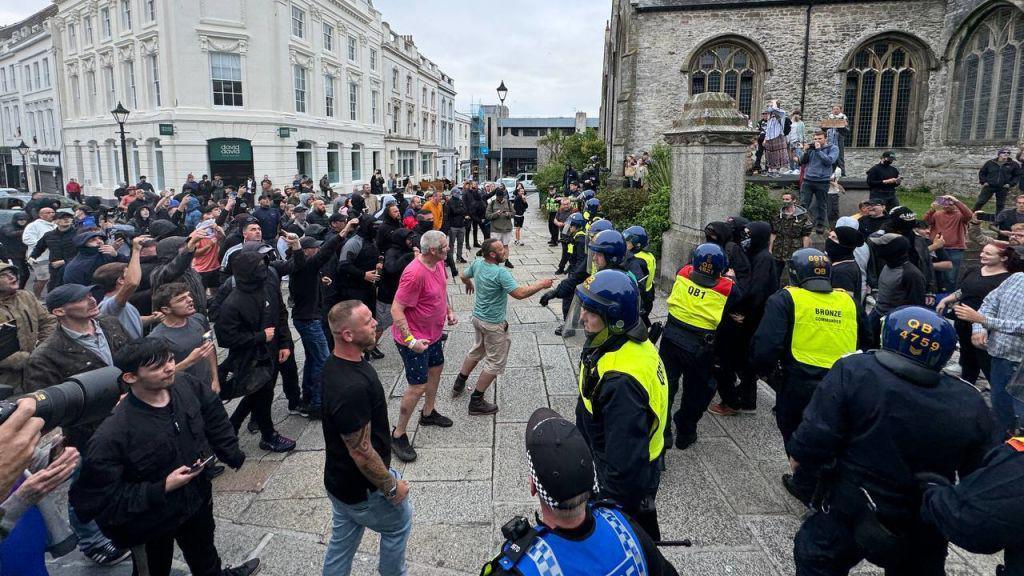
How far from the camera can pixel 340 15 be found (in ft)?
103

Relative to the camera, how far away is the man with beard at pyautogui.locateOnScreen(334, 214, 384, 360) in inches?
264

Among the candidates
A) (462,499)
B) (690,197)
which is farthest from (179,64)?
(462,499)

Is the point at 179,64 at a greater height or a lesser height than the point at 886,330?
greater

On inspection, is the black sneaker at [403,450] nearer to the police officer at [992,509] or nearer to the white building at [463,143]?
the police officer at [992,509]

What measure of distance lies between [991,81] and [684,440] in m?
19.6

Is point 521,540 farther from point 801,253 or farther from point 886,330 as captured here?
point 801,253

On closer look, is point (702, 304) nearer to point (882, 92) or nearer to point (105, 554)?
point (105, 554)

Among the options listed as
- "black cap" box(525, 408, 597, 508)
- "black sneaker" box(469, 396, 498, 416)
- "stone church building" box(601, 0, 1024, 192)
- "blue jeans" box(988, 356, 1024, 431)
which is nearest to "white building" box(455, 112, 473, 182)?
"stone church building" box(601, 0, 1024, 192)

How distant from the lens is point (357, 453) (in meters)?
2.90

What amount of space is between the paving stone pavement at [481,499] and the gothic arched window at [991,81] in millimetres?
16939

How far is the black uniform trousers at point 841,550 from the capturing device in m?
2.57

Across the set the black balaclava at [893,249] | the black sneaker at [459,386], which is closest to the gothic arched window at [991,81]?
the black balaclava at [893,249]

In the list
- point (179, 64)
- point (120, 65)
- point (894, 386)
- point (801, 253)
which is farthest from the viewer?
point (120, 65)

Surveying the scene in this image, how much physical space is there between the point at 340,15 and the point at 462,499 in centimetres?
3277
